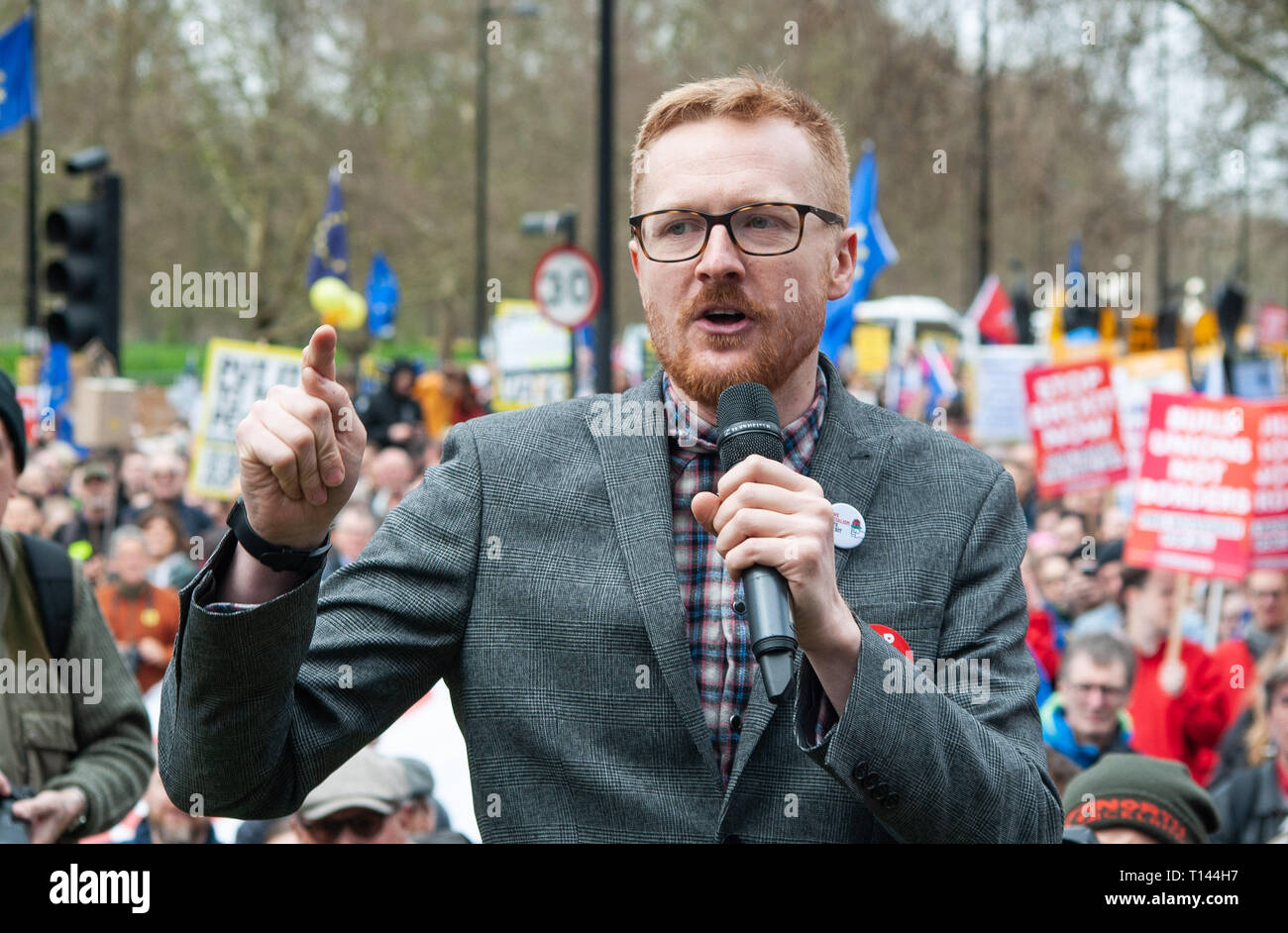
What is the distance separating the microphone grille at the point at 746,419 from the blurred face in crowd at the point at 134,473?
10.1 meters

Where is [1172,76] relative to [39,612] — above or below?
above

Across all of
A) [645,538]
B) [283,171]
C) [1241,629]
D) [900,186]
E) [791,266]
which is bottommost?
[1241,629]

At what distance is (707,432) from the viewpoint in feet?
6.73

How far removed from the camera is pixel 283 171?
103 ft

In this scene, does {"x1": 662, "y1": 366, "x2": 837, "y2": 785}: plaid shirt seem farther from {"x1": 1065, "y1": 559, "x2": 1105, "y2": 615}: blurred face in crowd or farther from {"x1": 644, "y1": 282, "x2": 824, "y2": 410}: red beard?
{"x1": 1065, "y1": 559, "x2": 1105, "y2": 615}: blurred face in crowd

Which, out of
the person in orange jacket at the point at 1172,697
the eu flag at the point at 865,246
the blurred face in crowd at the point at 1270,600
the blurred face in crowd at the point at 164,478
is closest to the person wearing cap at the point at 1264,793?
the person in orange jacket at the point at 1172,697

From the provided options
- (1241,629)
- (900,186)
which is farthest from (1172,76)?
(1241,629)

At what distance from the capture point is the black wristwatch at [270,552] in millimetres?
1716

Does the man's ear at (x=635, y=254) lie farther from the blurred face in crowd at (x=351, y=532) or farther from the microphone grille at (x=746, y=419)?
the blurred face in crowd at (x=351, y=532)

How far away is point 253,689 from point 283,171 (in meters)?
31.1
